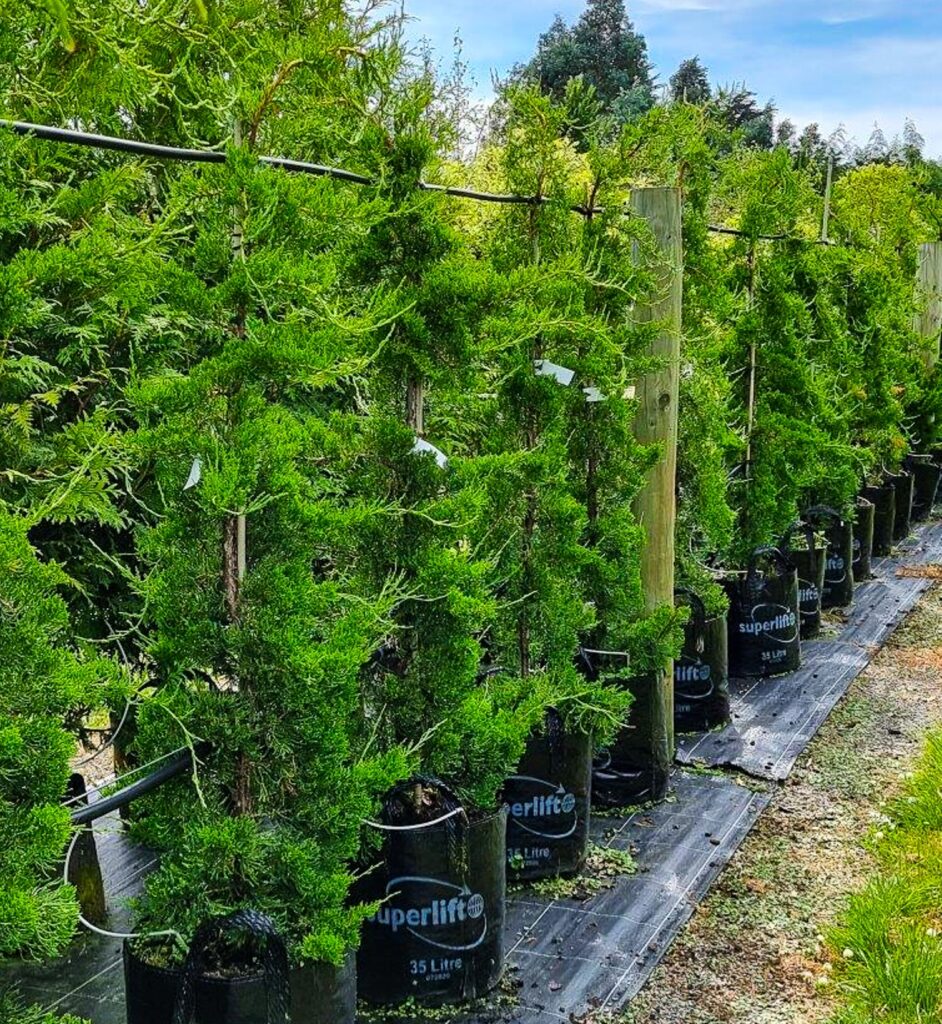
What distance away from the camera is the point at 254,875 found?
247cm

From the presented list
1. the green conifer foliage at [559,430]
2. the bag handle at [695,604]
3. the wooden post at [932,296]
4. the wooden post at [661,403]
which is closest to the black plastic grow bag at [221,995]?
the green conifer foliage at [559,430]

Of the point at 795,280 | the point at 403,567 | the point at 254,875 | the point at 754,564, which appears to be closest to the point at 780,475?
the point at 754,564

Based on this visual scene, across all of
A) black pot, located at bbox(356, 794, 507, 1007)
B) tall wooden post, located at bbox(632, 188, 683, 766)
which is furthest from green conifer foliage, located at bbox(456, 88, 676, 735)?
black pot, located at bbox(356, 794, 507, 1007)

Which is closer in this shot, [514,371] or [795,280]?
[514,371]

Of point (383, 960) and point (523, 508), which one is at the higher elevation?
point (523, 508)

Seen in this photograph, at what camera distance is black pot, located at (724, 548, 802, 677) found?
6.13 metres

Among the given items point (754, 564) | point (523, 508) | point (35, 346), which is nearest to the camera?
point (35, 346)

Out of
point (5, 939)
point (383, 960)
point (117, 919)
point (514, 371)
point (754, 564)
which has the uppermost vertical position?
point (514, 371)

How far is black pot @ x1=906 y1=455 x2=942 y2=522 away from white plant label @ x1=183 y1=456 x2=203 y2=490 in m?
9.80

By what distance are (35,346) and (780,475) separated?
13.6ft

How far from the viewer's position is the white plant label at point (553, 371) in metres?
3.85

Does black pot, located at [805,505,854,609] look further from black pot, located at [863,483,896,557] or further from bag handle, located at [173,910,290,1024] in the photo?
bag handle, located at [173,910,290,1024]

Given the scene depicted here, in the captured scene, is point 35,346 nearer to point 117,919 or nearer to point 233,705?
point 233,705

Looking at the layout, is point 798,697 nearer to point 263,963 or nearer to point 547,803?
point 547,803
